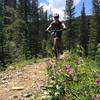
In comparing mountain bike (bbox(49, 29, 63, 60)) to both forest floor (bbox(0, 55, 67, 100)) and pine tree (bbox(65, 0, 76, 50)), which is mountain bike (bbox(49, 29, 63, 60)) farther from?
pine tree (bbox(65, 0, 76, 50))

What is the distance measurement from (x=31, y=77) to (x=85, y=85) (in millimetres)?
3696

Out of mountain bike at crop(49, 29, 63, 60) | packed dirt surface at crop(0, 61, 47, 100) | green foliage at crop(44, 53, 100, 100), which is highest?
mountain bike at crop(49, 29, 63, 60)

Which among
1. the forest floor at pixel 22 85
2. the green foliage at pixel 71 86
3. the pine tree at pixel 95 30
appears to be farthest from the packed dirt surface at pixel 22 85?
the pine tree at pixel 95 30

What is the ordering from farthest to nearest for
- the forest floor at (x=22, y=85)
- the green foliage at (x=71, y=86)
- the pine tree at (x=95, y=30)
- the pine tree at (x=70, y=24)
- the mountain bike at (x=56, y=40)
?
1. the pine tree at (x=70, y=24)
2. the pine tree at (x=95, y=30)
3. the mountain bike at (x=56, y=40)
4. the forest floor at (x=22, y=85)
5. the green foliage at (x=71, y=86)

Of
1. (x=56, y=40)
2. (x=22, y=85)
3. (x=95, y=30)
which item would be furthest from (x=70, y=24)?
(x=22, y=85)

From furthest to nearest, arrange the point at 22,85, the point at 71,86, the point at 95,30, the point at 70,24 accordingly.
→ the point at 70,24 → the point at 95,30 → the point at 22,85 → the point at 71,86

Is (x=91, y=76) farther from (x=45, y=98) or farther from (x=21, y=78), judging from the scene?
(x=21, y=78)

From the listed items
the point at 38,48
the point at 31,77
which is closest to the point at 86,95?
the point at 31,77

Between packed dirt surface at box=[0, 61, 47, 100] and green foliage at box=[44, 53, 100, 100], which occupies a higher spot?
green foliage at box=[44, 53, 100, 100]

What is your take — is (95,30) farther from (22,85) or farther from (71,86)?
(71,86)

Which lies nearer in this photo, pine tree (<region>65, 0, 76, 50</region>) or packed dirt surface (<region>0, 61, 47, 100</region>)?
packed dirt surface (<region>0, 61, 47, 100</region>)

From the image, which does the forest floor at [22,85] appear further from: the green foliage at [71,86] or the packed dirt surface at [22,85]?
the green foliage at [71,86]

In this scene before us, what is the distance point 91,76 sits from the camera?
26.2ft

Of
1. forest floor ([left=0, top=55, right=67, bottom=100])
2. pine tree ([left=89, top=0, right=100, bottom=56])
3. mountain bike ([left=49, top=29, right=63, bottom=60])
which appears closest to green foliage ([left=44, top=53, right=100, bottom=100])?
forest floor ([left=0, top=55, right=67, bottom=100])
